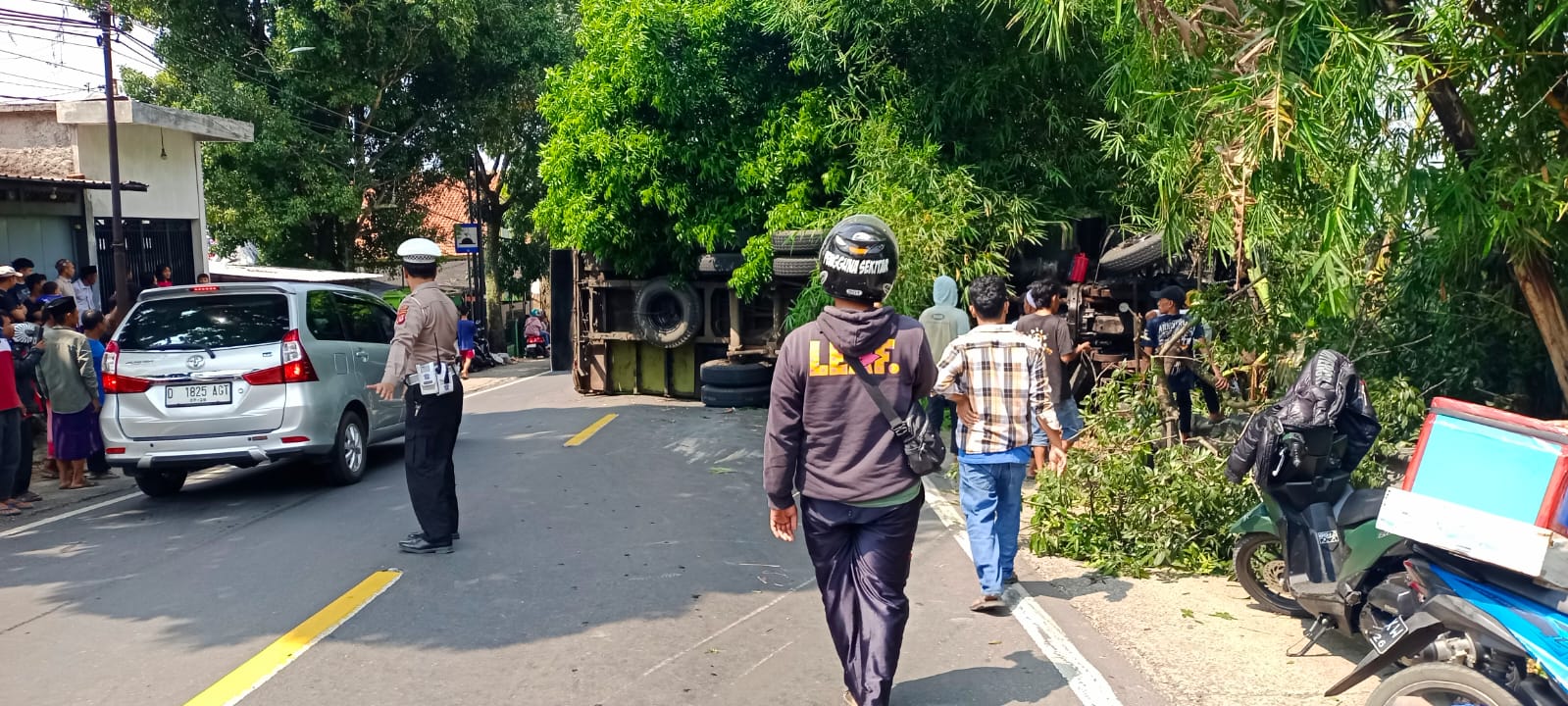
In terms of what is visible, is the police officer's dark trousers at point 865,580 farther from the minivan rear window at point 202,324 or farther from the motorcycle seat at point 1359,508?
the minivan rear window at point 202,324

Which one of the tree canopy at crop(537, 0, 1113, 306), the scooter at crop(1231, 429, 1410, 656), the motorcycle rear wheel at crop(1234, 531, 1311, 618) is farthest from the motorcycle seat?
the tree canopy at crop(537, 0, 1113, 306)

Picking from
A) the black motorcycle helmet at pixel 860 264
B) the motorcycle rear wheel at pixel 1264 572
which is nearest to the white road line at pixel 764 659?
the black motorcycle helmet at pixel 860 264

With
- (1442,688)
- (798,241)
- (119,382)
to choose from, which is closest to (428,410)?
(119,382)

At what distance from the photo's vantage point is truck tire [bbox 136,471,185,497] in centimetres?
935

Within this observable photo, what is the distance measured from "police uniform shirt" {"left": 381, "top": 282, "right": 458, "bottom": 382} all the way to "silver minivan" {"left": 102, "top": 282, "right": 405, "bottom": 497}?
2.17 m

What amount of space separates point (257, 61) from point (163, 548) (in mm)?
19689

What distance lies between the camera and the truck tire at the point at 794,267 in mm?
13375

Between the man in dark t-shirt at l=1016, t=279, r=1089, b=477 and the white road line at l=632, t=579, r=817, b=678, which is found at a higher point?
the man in dark t-shirt at l=1016, t=279, r=1089, b=477

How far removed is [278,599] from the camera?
6180 mm

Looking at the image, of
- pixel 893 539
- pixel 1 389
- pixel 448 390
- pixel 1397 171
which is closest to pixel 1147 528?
pixel 1397 171

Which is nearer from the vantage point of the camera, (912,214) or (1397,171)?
(1397,171)

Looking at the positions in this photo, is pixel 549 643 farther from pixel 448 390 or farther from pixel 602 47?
pixel 602 47

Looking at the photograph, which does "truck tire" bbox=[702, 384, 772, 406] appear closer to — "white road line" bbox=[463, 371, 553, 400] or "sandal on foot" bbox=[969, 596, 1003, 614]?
"white road line" bbox=[463, 371, 553, 400]

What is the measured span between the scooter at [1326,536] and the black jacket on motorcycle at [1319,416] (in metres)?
0.04
